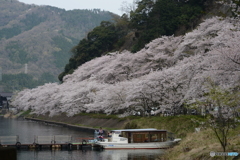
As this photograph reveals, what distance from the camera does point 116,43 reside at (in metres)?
80.5

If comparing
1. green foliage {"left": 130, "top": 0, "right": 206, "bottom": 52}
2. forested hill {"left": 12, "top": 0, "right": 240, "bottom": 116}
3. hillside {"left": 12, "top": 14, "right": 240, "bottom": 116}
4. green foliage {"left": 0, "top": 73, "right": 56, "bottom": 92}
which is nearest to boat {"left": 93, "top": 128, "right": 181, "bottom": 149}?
forested hill {"left": 12, "top": 0, "right": 240, "bottom": 116}

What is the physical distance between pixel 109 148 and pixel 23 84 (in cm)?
15872

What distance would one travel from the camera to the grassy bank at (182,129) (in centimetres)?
1712

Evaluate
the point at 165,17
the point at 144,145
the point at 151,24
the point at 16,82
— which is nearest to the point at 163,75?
the point at 144,145

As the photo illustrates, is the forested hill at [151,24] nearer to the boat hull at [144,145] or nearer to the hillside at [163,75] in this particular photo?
the hillside at [163,75]

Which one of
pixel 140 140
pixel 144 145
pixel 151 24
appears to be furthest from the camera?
pixel 151 24

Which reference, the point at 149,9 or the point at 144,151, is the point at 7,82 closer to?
the point at 149,9

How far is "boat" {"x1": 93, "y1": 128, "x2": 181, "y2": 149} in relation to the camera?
95.1 ft

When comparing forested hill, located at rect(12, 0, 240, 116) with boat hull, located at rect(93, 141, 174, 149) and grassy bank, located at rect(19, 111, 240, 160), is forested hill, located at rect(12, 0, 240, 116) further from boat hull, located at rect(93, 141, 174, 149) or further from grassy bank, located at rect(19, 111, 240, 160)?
boat hull, located at rect(93, 141, 174, 149)

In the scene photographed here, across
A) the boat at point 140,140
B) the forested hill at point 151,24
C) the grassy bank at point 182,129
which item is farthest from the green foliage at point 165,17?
the boat at point 140,140

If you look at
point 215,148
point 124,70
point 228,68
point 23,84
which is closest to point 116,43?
point 124,70

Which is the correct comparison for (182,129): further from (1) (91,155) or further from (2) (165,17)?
(2) (165,17)

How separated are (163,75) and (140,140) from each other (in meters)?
9.33

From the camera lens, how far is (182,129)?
30.3 metres
